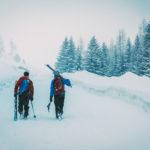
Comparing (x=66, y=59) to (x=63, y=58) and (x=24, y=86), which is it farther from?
(x=24, y=86)

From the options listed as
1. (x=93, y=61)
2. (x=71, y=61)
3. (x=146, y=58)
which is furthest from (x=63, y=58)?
(x=146, y=58)

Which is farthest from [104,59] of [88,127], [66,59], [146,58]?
[88,127]

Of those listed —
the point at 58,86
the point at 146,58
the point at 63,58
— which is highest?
the point at 58,86

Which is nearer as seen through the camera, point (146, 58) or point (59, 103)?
point (59, 103)

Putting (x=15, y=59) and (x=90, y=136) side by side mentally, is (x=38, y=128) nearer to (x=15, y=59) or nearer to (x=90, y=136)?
(x=90, y=136)

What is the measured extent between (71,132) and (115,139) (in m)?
1.65

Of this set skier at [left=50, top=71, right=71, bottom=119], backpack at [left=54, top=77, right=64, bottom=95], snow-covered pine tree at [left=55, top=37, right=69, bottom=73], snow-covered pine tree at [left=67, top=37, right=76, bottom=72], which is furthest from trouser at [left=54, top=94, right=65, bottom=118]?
snow-covered pine tree at [left=55, top=37, right=69, bottom=73]

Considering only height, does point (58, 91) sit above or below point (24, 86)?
below

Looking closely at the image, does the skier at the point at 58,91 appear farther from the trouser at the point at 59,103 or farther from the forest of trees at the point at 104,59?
the forest of trees at the point at 104,59

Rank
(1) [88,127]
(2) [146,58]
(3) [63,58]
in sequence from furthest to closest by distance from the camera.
→ (3) [63,58] → (2) [146,58] → (1) [88,127]

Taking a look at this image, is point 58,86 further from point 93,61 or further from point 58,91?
point 93,61

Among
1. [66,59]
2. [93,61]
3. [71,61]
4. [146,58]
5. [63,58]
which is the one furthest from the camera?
[63,58]

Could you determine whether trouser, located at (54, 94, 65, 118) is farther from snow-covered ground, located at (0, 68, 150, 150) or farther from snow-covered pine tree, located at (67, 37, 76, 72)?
snow-covered pine tree, located at (67, 37, 76, 72)

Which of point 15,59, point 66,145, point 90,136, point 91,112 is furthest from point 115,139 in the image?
point 15,59
